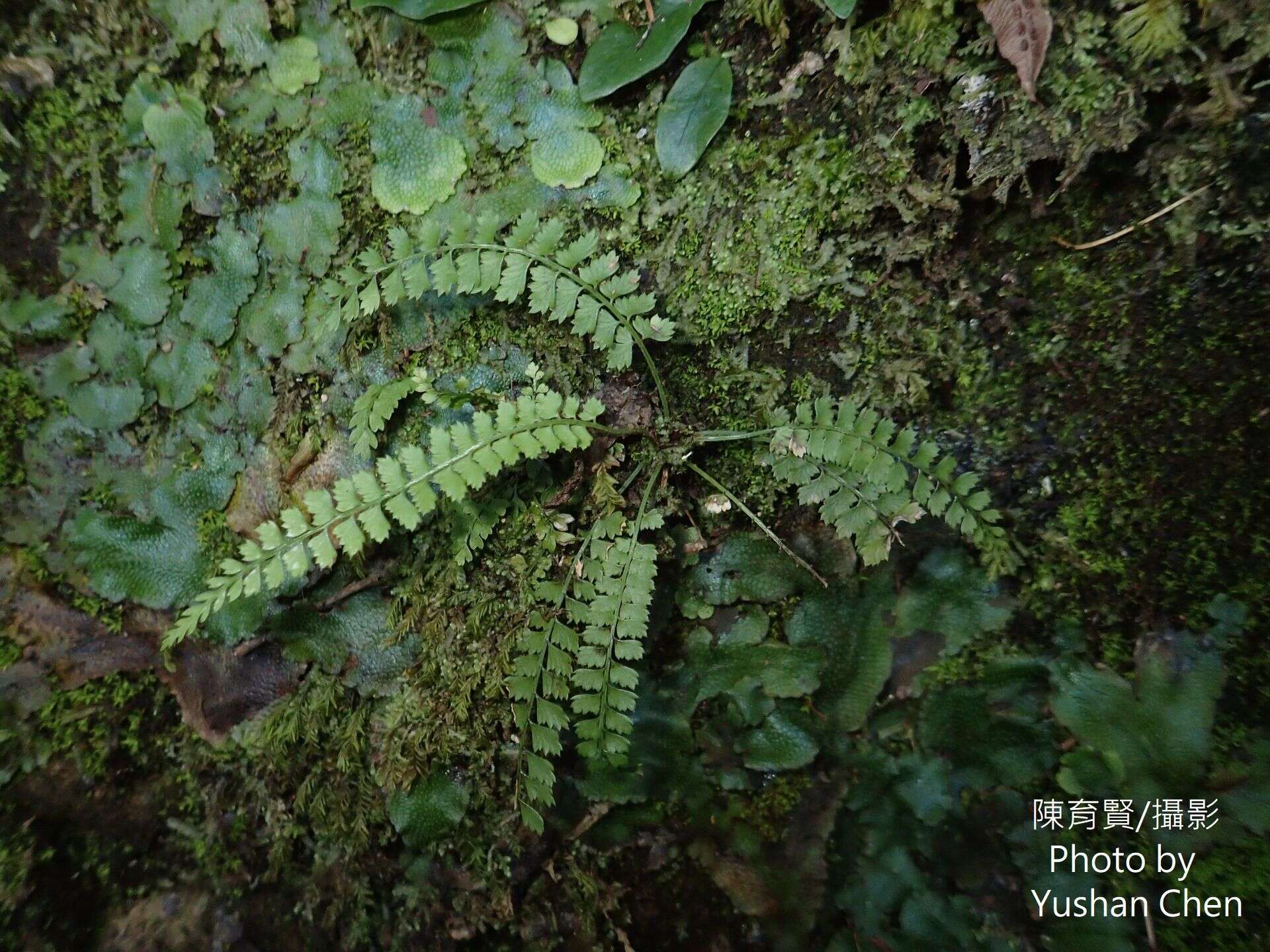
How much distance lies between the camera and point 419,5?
6.87ft

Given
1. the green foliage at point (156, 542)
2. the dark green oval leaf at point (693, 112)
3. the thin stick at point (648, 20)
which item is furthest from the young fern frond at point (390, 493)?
the thin stick at point (648, 20)

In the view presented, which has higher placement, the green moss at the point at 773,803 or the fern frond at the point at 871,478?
the fern frond at the point at 871,478

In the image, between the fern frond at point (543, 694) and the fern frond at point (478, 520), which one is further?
the fern frond at point (478, 520)

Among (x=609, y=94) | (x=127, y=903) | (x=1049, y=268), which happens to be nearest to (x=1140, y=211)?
(x=1049, y=268)

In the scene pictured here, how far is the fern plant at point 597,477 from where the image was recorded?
6.39 feet

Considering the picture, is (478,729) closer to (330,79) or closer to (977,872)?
(977,872)

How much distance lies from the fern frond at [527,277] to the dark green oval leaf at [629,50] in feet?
1.44

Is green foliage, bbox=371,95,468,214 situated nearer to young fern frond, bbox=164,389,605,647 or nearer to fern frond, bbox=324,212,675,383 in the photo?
fern frond, bbox=324,212,675,383

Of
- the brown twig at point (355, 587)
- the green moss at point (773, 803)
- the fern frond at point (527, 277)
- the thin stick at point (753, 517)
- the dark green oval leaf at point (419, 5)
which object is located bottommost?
the green moss at point (773, 803)

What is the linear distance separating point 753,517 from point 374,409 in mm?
1206

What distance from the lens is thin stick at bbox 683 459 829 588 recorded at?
2.19m

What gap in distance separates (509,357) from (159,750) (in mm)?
1837

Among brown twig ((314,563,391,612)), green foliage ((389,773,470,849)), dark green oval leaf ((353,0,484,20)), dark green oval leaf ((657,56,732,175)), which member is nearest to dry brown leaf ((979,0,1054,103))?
dark green oval leaf ((657,56,732,175))

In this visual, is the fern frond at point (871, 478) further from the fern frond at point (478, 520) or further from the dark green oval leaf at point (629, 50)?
the dark green oval leaf at point (629, 50)
